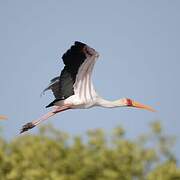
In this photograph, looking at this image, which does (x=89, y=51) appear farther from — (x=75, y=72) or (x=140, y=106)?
(x=140, y=106)

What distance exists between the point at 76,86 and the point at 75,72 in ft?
2.36

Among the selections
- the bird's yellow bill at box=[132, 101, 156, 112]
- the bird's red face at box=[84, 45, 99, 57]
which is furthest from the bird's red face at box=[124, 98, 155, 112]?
the bird's red face at box=[84, 45, 99, 57]

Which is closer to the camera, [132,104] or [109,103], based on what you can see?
[109,103]

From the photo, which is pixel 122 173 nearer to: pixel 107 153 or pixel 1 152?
pixel 107 153

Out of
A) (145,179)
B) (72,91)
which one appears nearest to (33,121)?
(72,91)

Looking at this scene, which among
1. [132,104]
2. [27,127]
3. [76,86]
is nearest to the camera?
[76,86]

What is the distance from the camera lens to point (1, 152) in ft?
87.6

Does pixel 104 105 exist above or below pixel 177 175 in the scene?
above

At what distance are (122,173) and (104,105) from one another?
195 centimetres

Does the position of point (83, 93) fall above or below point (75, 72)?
below

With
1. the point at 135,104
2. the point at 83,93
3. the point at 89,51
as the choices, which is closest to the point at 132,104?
the point at 135,104

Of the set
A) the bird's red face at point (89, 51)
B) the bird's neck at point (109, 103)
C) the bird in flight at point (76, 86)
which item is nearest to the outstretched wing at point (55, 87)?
the bird in flight at point (76, 86)

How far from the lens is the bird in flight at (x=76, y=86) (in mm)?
21220

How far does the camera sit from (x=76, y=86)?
75.1 feet
